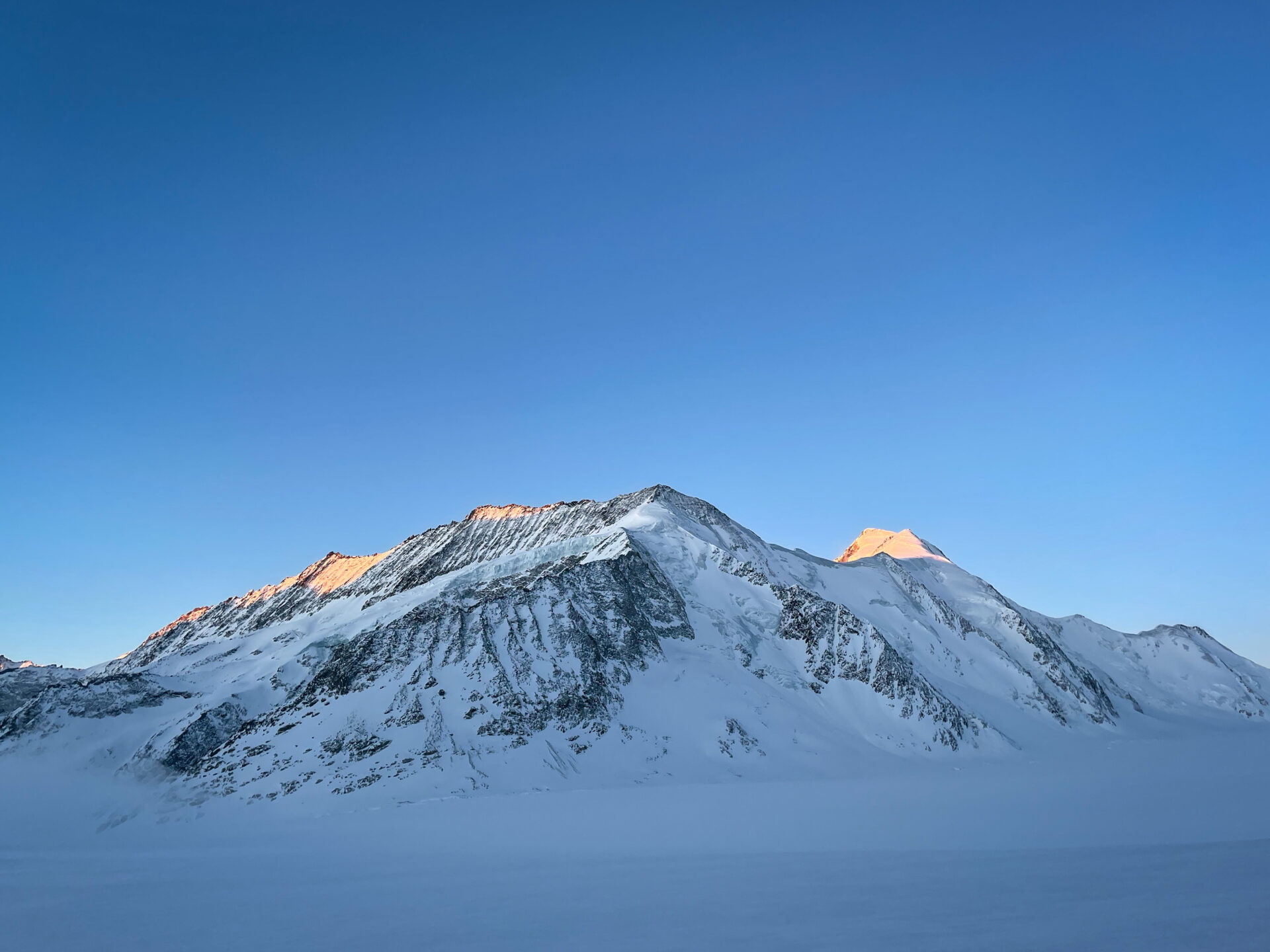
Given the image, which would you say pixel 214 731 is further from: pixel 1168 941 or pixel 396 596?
pixel 1168 941

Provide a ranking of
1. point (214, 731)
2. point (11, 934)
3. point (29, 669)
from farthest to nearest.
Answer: point (29, 669) → point (214, 731) → point (11, 934)

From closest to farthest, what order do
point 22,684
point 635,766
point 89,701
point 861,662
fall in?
point 635,766 → point 861,662 → point 89,701 → point 22,684

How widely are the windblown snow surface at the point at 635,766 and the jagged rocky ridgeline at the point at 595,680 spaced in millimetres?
529

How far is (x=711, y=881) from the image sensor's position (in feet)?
96.4

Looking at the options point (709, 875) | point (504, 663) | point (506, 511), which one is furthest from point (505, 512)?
point (709, 875)

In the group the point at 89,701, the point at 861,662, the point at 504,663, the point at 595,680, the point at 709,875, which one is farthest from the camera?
the point at 89,701

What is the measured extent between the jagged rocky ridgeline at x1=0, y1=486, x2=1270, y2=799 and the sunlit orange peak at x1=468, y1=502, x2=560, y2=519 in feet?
33.6

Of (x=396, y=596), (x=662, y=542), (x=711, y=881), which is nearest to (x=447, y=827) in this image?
(x=711, y=881)

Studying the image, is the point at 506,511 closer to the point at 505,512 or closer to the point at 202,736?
the point at 505,512

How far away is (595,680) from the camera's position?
3632 inches

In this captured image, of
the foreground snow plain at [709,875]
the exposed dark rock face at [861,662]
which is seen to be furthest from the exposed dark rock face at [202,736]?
the exposed dark rock face at [861,662]

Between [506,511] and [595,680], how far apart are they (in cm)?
9059

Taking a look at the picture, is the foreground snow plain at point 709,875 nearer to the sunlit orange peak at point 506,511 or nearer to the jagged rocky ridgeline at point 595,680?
the jagged rocky ridgeline at point 595,680

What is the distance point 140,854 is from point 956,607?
14041cm
